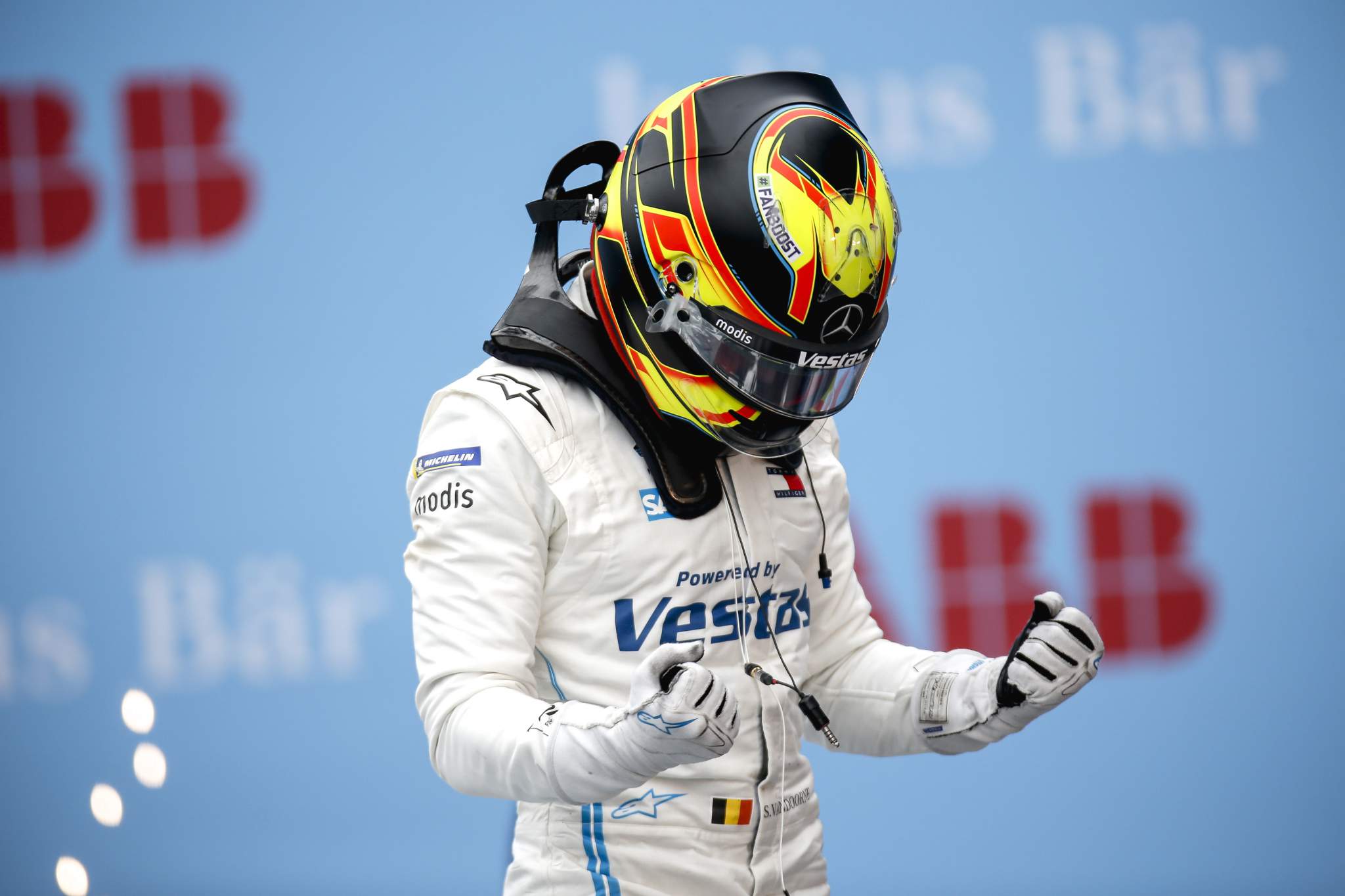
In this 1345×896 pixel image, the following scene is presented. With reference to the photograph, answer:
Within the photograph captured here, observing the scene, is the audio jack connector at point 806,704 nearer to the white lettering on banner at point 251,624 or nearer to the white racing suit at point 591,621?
the white racing suit at point 591,621

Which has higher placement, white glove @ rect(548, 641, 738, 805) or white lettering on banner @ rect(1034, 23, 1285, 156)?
white lettering on banner @ rect(1034, 23, 1285, 156)

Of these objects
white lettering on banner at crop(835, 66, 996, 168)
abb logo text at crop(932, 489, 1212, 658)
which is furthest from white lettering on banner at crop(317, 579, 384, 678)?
white lettering on banner at crop(835, 66, 996, 168)

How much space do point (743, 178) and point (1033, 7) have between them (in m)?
2.03

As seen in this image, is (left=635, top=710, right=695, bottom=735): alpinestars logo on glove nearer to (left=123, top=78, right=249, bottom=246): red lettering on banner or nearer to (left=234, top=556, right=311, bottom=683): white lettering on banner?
(left=234, top=556, right=311, bottom=683): white lettering on banner

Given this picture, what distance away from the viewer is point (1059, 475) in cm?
299

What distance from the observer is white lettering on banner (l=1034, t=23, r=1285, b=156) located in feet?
9.75

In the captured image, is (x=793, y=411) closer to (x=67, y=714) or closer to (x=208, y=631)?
(x=208, y=631)

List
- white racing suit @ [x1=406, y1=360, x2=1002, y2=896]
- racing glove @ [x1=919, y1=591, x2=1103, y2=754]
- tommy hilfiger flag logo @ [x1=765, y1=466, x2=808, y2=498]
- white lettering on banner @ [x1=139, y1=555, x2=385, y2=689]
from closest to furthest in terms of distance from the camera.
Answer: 1. white racing suit @ [x1=406, y1=360, x2=1002, y2=896]
2. racing glove @ [x1=919, y1=591, x2=1103, y2=754]
3. tommy hilfiger flag logo @ [x1=765, y1=466, x2=808, y2=498]
4. white lettering on banner @ [x1=139, y1=555, x2=385, y2=689]

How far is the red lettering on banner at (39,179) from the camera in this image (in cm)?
295

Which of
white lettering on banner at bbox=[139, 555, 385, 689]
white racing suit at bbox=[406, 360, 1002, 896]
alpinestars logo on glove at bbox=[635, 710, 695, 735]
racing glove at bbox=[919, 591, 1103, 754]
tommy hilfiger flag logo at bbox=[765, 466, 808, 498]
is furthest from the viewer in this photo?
white lettering on banner at bbox=[139, 555, 385, 689]

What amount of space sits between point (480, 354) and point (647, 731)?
207 cm

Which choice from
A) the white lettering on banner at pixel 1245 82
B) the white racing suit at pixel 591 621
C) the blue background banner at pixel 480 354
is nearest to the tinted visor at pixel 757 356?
the white racing suit at pixel 591 621

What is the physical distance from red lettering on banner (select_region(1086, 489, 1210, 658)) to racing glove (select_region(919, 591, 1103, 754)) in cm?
168

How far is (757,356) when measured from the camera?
1.26m
